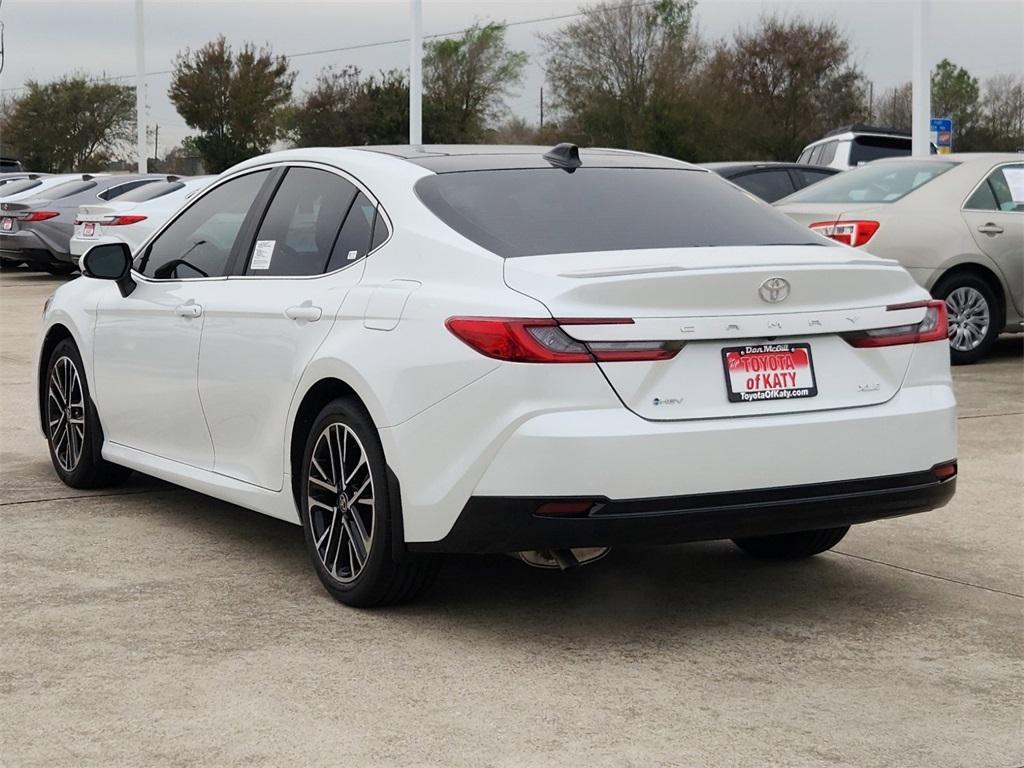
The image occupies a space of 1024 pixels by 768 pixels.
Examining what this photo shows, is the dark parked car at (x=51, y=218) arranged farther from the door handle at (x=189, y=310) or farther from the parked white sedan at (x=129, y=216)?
the door handle at (x=189, y=310)

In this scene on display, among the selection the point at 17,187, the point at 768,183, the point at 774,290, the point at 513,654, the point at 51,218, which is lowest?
the point at 513,654

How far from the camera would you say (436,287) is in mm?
4746

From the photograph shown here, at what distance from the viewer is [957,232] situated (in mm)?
11766

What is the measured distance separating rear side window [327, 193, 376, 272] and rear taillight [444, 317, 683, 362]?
0.94 metres

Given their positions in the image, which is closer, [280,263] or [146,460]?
[280,263]

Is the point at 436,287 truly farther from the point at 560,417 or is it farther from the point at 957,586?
the point at 957,586

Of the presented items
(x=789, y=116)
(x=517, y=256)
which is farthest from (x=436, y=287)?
(x=789, y=116)

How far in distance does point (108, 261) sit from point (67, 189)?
60.5 feet

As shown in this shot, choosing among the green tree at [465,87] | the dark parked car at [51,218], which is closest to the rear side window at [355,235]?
the dark parked car at [51,218]

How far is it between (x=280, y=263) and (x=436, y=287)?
110 centimetres

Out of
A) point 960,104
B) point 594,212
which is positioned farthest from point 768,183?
point 960,104

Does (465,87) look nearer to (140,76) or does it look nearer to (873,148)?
(140,76)

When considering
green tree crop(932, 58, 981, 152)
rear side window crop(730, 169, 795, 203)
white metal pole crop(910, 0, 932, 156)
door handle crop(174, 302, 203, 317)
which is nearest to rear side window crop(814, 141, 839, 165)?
white metal pole crop(910, 0, 932, 156)

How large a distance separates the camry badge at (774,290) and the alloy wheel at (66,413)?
361 cm
